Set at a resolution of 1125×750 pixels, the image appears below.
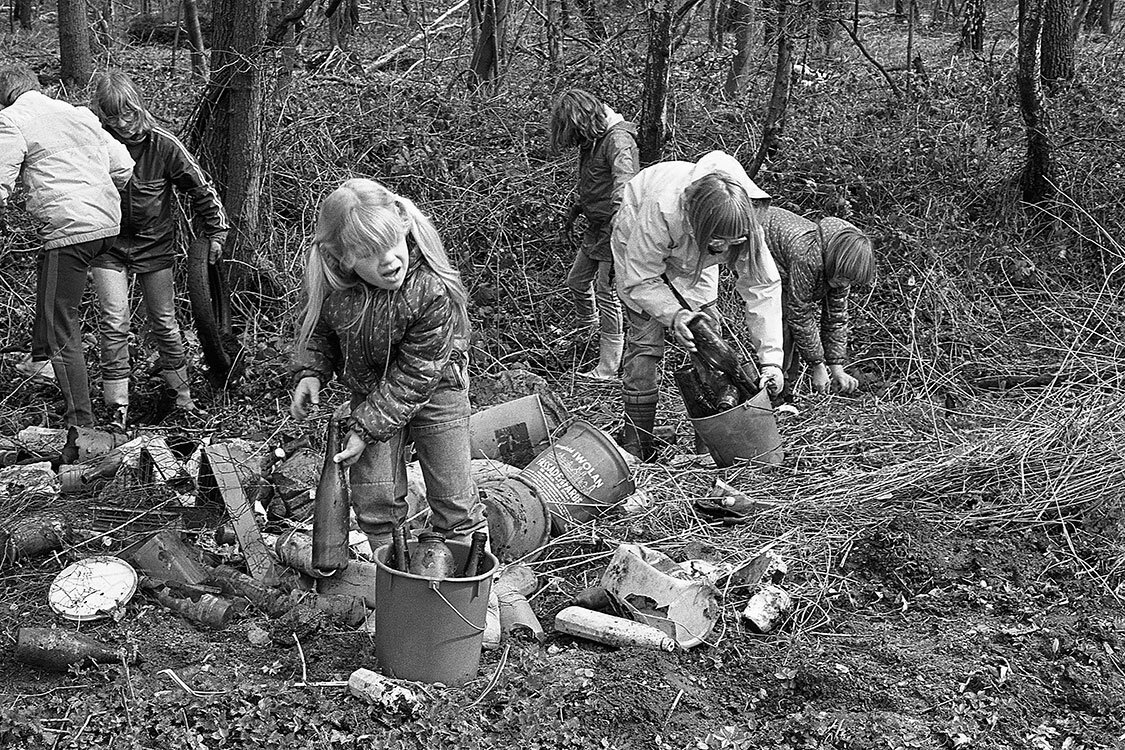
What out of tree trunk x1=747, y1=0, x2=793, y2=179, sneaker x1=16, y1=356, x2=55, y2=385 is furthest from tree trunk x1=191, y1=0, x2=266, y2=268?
tree trunk x1=747, y1=0, x2=793, y2=179

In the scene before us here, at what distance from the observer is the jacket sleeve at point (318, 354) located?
3.31m

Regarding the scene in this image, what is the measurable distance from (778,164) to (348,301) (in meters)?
5.09

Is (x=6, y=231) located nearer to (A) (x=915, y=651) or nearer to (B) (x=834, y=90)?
(A) (x=915, y=651)

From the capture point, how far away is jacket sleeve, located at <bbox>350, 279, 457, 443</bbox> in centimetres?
313

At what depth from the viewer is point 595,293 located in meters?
6.23

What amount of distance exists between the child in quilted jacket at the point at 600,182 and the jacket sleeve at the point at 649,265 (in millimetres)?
1082

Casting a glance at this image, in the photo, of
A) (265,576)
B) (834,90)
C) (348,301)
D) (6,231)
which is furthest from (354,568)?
(834,90)

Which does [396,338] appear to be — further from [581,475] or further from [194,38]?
[194,38]

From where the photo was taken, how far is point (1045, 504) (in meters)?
4.21

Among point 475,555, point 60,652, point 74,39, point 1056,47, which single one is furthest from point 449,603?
point 74,39

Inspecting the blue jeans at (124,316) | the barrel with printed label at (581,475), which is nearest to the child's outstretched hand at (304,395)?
the barrel with printed label at (581,475)

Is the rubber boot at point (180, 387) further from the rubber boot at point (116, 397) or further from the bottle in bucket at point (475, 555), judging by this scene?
the bottle in bucket at point (475, 555)

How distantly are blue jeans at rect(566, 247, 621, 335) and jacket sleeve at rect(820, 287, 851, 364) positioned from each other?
114 centimetres

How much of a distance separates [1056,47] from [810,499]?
16.5 ft
